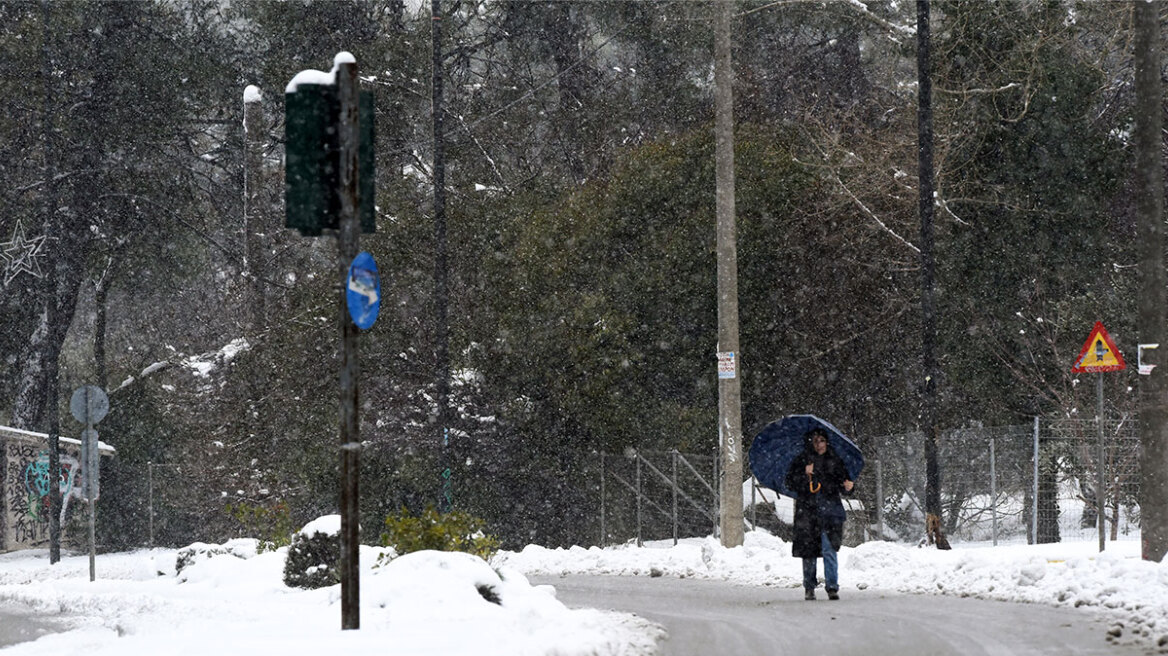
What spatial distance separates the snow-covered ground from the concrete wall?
1509 centimetres

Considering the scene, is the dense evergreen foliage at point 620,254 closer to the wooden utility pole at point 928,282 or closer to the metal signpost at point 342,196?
the wooden utility pole at point 928,282

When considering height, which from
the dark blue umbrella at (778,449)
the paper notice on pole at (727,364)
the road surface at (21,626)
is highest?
the paper notice on pole at (727,364)

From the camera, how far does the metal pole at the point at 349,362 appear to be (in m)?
9.95

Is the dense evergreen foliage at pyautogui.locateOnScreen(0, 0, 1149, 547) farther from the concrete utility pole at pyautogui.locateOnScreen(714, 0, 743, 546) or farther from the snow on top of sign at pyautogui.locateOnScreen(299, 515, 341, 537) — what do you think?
the snow on top of sign at pyautogui.locateOnScreen(299, 515, 341, 537)

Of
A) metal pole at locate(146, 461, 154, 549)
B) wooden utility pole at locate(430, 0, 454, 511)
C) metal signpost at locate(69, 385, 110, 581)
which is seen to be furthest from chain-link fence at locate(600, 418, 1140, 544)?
metal pole at locate(146, 461, 154, 549)

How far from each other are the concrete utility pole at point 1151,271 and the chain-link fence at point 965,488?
2437 millimetres

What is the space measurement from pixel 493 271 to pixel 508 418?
2858mm

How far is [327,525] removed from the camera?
1686cm

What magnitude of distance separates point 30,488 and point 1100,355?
2684 cm

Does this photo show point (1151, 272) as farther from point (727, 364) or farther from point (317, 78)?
point (317, 78)

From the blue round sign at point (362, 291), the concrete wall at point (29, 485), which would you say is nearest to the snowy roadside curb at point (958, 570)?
the blue round sign at point (362, 291)

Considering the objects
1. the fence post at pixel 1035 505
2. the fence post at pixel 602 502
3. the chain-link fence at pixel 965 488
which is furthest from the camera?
the fence post at pixel 602 502

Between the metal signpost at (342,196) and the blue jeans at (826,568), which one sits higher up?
the metal signpost at (342,196)

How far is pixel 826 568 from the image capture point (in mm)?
15125
